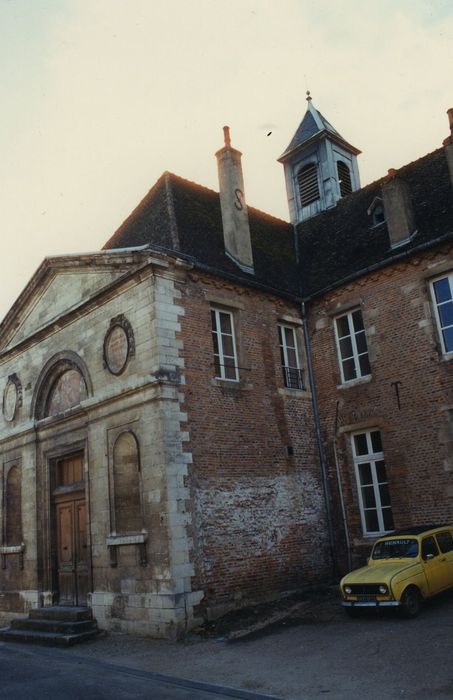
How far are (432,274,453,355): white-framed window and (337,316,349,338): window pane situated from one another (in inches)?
98.6

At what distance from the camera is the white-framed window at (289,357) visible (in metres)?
15.9

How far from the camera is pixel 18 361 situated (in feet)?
58.7

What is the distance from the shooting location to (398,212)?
50.0 ft

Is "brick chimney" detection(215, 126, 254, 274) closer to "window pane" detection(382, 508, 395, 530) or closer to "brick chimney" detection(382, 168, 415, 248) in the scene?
"brick chimney" detection(382, 168, 415, 248)

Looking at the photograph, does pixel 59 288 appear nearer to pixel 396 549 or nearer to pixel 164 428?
pixel 164 428

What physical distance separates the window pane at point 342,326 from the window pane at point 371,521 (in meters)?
4.35

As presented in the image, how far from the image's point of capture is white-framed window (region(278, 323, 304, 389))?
628 inches

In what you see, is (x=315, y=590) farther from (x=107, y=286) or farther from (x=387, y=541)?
(x=107, y=286)

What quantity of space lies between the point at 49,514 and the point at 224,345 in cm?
609

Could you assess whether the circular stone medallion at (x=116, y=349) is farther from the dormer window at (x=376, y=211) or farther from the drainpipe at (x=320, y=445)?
the dormer window at (x=376, y=211)

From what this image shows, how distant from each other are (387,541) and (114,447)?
5.91 meters

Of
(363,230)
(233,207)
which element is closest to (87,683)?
(233,207)

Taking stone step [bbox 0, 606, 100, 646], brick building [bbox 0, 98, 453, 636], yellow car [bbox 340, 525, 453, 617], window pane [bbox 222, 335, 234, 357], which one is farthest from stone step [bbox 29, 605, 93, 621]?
window pane [bbox 222, 335, 234, 357]

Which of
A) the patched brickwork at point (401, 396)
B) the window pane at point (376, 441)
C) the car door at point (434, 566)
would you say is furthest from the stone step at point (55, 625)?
the window pane at point (376, 441)
